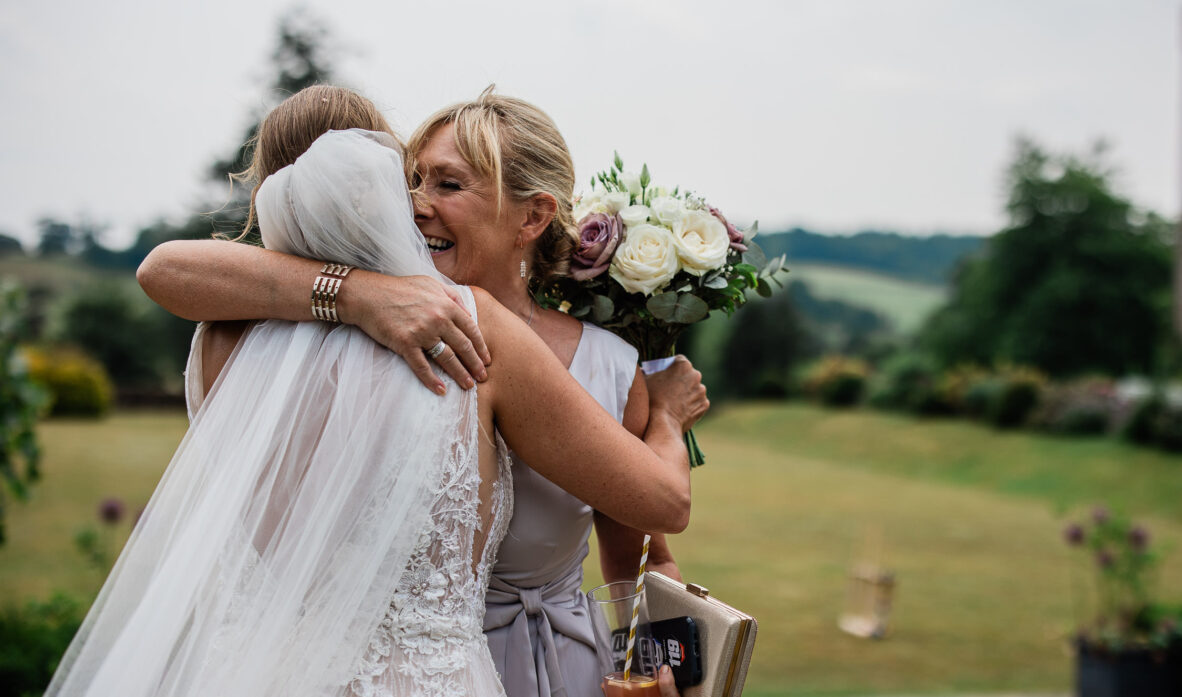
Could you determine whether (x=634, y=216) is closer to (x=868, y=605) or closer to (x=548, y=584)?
(x=548, y=584)

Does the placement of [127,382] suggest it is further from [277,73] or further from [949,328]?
[949,328]

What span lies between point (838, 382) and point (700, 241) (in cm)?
3546

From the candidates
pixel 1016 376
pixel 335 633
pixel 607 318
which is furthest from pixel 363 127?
pixel 1016 376

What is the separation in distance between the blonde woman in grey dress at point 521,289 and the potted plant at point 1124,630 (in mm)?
5748

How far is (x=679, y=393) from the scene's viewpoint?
91.0 inches

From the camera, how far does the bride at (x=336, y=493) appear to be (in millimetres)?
1639

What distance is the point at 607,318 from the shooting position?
2385mm

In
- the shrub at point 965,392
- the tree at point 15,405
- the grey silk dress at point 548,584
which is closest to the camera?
the grey silk dress at point 548,584

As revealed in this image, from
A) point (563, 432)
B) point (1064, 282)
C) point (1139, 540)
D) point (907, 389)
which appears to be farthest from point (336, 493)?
point (1064, 282)

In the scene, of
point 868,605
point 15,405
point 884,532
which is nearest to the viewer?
point 15,405

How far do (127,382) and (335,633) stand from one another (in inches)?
1048

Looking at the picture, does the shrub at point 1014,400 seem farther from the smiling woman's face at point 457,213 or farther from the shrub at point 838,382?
the smiling woman's face at point 457,213

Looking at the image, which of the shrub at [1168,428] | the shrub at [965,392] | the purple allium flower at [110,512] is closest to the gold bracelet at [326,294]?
the purple allium flower at [110,512]

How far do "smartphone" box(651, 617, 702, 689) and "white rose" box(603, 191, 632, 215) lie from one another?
1062mm
